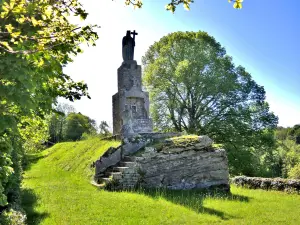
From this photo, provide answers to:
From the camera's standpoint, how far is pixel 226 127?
2927 centimetres

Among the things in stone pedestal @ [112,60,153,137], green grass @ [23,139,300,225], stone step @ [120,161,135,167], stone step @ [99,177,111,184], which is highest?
stone pedestal @ [112,60,153,137]

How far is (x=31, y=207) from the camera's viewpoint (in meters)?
10.1

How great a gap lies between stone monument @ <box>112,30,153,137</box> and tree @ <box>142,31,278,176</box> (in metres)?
9.18

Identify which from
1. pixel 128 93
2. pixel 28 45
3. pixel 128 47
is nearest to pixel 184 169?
pixel 128 93

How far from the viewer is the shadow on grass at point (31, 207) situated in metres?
8.67

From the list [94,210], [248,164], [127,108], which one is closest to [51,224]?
[94,210]

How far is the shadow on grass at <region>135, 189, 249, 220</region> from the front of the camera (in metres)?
10.2

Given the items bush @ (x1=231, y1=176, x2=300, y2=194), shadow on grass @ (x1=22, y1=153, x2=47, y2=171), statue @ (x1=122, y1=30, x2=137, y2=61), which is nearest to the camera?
bush @ (x1=231, y1=176, x2=300, y2=194)

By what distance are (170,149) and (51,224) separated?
703cm

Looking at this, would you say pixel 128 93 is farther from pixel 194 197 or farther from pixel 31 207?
pixel 31 207

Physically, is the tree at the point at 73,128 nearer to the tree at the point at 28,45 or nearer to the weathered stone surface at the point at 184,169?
the weathered stone surface at the point at 184,169

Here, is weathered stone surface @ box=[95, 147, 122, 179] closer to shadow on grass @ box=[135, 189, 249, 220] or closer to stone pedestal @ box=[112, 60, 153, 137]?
shadow on grass @ box=[135, 189, 249, 220]

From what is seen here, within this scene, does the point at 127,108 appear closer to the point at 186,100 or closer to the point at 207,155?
the point at 207,155

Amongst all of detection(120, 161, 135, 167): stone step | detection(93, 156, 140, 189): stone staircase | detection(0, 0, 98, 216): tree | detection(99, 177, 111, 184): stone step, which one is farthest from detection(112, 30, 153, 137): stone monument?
detection(0, 0, 98, 216): tree
